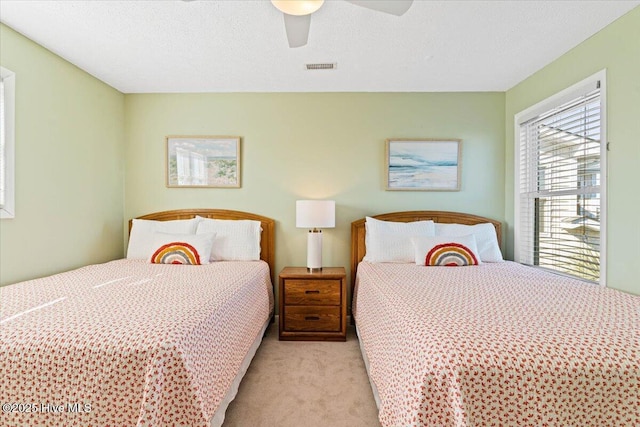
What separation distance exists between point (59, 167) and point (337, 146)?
2411 mm

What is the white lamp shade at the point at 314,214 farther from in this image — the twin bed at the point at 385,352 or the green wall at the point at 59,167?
the green wall at the point at 59,167

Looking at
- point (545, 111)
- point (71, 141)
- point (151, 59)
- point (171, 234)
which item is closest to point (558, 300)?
point (545, 111)

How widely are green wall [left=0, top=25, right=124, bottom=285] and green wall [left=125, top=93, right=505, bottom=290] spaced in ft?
2.28

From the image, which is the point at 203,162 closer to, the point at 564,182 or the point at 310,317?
the point at 310,317

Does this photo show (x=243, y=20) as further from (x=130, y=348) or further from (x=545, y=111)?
(x=545, y=111)

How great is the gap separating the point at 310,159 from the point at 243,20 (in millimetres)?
1479

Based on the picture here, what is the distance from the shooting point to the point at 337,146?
326 centimetres

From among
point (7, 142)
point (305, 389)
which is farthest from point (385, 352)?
point (7, 142)

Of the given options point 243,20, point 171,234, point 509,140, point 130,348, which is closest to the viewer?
point 130,348

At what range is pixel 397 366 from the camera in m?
1.32

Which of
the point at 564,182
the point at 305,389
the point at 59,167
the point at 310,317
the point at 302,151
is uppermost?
the point at 302,151

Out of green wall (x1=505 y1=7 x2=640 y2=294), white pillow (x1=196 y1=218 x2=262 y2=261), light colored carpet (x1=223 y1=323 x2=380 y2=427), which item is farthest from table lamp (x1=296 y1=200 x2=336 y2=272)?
green wall (x1=505 y1=7 x2=640 y2=294)

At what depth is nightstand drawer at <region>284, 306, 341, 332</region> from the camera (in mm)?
2748

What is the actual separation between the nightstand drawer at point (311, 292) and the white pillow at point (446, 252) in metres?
0.77
